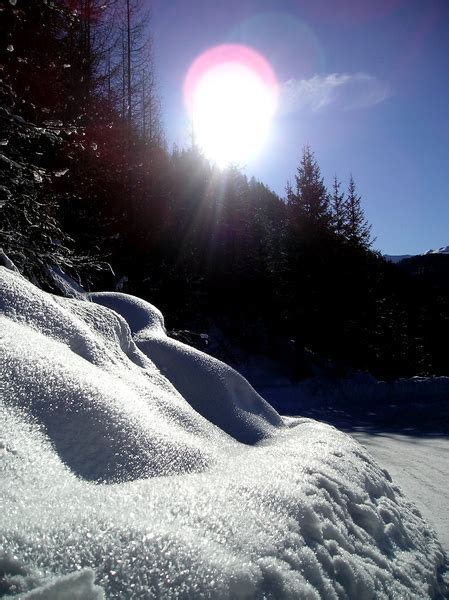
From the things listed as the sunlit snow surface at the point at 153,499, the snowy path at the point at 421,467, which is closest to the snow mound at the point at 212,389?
the sunlit snow surface at the point at 153,499

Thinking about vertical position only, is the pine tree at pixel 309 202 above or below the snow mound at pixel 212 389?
above

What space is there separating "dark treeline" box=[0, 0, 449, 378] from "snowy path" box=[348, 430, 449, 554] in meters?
4.35

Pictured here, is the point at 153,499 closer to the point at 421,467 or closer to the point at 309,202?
the point at 421,467

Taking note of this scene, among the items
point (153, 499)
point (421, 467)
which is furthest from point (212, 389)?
point (421, 467)

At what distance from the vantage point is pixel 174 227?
691 inches

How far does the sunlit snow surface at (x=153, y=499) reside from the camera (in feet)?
3.24

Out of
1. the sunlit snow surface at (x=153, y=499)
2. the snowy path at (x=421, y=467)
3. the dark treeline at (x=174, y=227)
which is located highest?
the dark treeline at (x=174, y=227)

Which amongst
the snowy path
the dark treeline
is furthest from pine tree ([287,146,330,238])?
the snowy path

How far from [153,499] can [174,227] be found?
16722 mm

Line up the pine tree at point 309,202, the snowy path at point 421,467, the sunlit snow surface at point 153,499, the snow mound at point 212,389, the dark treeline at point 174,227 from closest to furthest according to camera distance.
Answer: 1. the sunlit snow surface at point 153,499
2. the snow mound at point 212,389
3. the snowy path at point 421,467
4. the dark treeline at point 174,227
5. the pine tree at point 309,202

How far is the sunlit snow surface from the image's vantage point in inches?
38.9

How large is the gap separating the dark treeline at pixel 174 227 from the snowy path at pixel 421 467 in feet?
14.3

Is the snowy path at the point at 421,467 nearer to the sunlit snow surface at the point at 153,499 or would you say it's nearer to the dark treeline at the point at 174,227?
the sunlit snow surface at the point at 153,499

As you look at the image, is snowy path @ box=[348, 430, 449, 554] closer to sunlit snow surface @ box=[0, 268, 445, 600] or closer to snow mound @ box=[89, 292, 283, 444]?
sunlit snow surface @ box=[0, 268, 445, 600]
